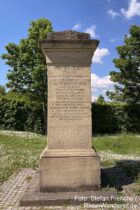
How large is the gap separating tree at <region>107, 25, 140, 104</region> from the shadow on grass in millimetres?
15852

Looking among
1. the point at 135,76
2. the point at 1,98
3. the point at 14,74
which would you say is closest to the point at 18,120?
the point at 1,98

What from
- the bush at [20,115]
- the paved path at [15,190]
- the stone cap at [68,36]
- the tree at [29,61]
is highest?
the tree at [29,61]

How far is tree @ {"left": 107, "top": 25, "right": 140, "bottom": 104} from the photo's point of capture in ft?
84.1

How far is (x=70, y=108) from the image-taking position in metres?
7.09

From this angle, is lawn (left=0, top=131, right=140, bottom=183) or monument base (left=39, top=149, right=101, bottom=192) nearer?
monument base (left=39, top=149, right=101, bottom=192)

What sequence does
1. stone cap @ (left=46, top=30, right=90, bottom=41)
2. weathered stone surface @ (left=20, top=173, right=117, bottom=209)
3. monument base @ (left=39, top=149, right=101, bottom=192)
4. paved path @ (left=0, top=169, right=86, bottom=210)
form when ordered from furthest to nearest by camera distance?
stone cap @ (left=46, top=30, right=90, bottom=41) → monument base @ (left=39, top=149, right=101, bottom=192) → weathered stone surface @ (left=20, top=173, right=117, bottom=209) → paved path @ (left=0, top=169, right=86, bottom=210)

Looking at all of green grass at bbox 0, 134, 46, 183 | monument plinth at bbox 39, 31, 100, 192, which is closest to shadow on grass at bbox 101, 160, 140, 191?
monument plinth at bbox 39, 31, 100, 192

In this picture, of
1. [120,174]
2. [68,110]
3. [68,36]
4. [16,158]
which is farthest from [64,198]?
[16,158]

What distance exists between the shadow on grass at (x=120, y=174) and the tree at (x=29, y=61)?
1551 centimetres

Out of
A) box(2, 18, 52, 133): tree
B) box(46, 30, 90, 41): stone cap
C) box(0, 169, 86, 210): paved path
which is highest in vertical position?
box(2, 18, 52, 133): tree

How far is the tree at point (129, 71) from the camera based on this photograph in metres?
25.6

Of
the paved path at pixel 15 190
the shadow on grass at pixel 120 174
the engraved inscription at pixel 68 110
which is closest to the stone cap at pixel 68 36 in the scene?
the engraved inscription at pixel 68 110

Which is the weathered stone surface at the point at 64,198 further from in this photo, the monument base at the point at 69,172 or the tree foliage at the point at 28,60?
the tree foliage at the point at 28,60

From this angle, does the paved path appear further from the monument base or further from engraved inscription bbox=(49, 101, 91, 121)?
engraved inscription bbox=(49, 101, 91, 121)
